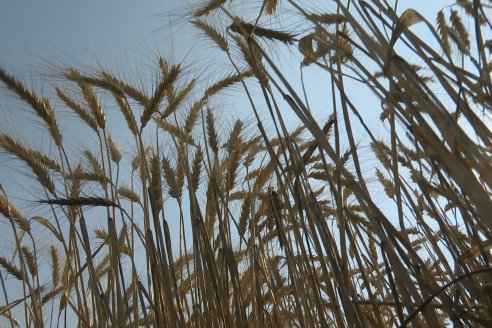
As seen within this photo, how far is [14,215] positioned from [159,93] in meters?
1.00

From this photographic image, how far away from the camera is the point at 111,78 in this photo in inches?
85.2

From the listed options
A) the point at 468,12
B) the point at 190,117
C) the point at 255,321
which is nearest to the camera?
the point at 255,321

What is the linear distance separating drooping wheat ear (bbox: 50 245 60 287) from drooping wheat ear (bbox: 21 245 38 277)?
241 millimetres

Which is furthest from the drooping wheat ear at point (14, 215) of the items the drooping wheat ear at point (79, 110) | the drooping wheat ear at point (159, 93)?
the drooping wheat ear at point (159, 93)

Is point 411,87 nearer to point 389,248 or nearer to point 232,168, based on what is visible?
point 389,248

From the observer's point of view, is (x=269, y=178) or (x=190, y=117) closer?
(x=269, y=178)

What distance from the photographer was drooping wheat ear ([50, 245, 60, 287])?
2.82 meters

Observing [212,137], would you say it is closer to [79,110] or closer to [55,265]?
[79,110]

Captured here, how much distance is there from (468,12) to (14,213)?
2.18 metres

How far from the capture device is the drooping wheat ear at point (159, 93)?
2074 mm

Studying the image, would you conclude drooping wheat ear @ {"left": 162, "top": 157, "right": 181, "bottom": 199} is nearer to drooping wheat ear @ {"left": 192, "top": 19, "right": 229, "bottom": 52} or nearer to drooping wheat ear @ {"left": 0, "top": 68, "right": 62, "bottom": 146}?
drooping wheat ear @ {"left": 192, "top": 19, "right": 229, "bottom": 52}

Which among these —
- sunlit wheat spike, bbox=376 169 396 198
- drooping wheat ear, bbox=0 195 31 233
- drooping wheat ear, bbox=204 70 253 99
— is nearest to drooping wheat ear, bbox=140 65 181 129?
drooping wheat ear, bbox=204 70 253 99

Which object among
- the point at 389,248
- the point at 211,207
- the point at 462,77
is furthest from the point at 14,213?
the point at 462,77

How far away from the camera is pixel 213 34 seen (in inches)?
84.5
